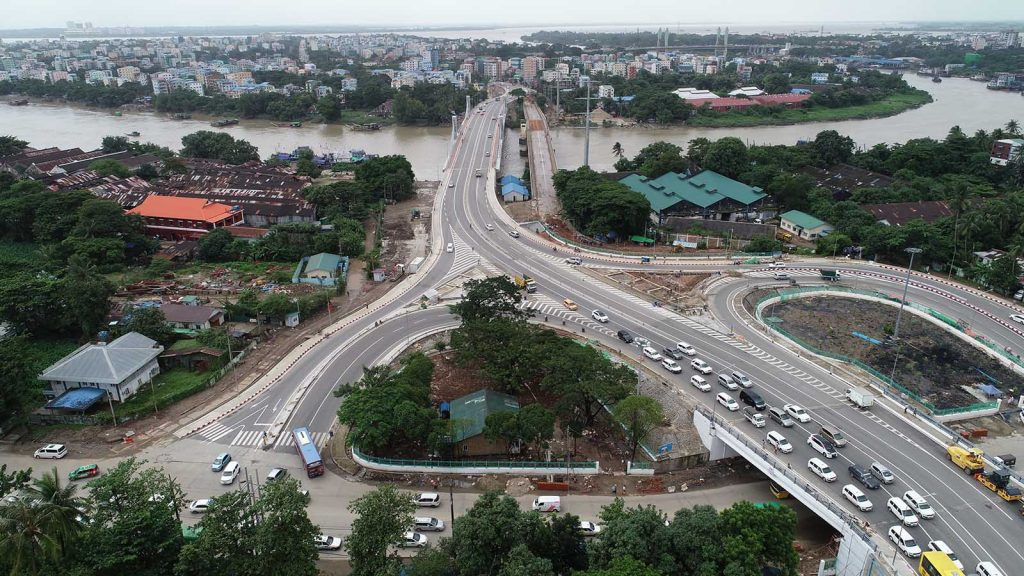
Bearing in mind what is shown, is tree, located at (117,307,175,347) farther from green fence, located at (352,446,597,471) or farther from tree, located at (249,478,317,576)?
tree, located at (249,478,317,576)

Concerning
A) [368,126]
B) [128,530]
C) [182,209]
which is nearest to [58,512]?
[128,530]

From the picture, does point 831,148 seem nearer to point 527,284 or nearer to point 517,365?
point 527,284

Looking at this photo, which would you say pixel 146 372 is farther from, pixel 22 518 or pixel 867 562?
pixel 867 562

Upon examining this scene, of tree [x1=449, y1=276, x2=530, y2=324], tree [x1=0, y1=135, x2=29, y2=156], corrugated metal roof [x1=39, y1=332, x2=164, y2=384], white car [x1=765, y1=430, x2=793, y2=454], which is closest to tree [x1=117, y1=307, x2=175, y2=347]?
corrugated metal roof [x1=39, y1=332, x2=164, y2=384]

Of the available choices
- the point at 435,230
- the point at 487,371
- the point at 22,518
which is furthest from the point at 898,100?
the point at 22,518

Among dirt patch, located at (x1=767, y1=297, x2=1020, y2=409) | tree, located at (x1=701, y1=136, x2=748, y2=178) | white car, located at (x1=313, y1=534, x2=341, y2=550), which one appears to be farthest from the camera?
tree, located at (x1=701, y1=136, x2=748, y2=178)
